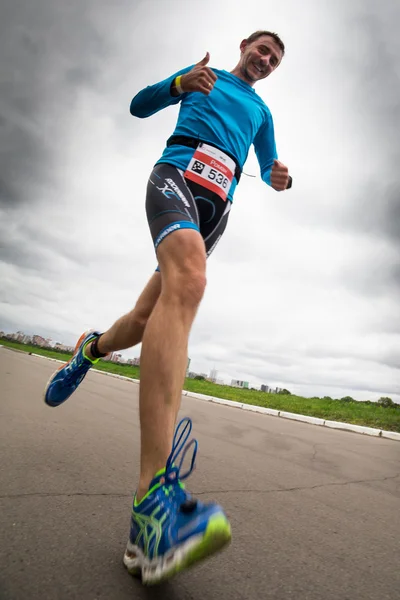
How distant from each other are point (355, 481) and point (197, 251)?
87.5 inches

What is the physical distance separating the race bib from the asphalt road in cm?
150

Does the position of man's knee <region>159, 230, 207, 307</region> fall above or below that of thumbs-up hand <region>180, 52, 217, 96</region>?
below

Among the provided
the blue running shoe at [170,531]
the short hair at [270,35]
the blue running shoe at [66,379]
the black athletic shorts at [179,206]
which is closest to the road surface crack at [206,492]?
the blue running shoe at [170,531]

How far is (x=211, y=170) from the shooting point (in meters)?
1.91

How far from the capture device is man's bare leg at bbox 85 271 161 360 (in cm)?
205

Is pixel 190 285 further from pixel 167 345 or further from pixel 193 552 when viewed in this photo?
pixel 193 552

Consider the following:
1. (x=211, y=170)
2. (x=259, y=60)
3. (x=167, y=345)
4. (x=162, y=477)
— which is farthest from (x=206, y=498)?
(x=259, y=60)

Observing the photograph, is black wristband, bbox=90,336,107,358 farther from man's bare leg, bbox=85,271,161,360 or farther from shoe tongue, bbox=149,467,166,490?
shoe tongue, bbox=149,467,166,490

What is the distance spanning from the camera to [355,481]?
107 inches

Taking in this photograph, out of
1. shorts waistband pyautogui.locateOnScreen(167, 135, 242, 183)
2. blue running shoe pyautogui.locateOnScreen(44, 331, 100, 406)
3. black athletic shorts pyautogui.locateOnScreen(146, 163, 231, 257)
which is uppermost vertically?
shorts waistband pyautogui.locateOnScreen(167, 135, 242, 183)

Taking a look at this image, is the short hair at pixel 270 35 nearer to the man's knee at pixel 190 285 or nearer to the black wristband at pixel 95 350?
the man's knee at pixel 190 285

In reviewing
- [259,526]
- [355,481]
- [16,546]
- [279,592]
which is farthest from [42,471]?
[355,481]

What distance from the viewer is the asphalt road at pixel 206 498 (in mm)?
1039

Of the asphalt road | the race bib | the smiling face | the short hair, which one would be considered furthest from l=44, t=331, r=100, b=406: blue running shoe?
the short hair
